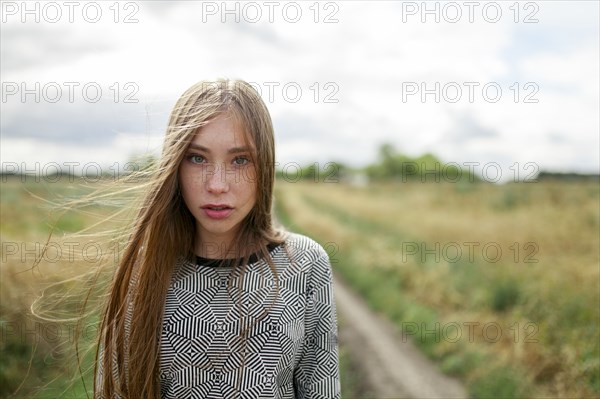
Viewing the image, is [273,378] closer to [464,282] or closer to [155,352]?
[155,352]

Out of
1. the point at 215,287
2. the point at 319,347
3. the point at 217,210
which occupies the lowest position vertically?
the point at 319,347

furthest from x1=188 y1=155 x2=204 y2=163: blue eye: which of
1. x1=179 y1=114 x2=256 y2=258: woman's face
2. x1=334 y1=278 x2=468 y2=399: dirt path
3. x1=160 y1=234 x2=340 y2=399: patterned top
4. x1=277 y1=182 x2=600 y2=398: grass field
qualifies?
x1=277 y1=182 x2=600 y2=398: grass field

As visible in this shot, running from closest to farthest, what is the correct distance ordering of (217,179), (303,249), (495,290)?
(217,179)
(303,249)
(495,290)

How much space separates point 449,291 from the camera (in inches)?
311

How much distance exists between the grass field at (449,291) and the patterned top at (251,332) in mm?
515

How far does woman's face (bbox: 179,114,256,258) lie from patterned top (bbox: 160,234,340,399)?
0.71 ft

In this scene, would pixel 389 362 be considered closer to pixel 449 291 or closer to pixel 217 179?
pixel 449 291

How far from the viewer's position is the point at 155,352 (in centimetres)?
188

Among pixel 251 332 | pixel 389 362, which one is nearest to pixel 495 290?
pixel 389 362

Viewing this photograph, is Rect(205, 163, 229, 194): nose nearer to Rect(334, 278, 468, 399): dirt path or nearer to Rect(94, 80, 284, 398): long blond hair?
Rect(94, 80, 284, 398): long blond hair

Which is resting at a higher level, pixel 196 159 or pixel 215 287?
pixel 196 159

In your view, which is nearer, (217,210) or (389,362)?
(217,210)

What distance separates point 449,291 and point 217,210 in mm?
6614

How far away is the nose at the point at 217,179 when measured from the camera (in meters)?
1.83
